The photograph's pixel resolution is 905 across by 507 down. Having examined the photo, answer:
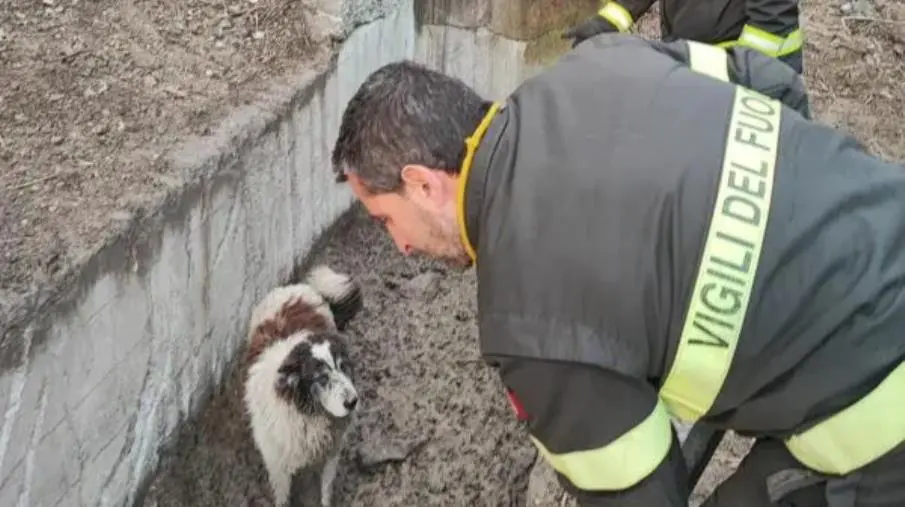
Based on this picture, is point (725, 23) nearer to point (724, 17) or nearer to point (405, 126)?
point (724, 17)

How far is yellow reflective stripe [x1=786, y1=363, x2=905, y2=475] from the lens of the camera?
2.01 m

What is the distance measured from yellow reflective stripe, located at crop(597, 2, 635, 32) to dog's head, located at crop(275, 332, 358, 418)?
5.29 ft

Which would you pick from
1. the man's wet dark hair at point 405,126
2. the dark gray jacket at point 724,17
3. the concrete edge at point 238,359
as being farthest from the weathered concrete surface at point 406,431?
the man's wet dark hair at point 405,126

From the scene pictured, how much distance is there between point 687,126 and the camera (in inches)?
74.9

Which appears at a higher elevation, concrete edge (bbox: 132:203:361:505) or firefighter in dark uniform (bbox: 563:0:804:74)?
firefighter in dark uniform (bbox: 563:0:804:74)

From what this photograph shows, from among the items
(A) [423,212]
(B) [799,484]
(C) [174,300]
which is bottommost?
(C) [174,300]

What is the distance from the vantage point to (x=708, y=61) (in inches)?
91.0

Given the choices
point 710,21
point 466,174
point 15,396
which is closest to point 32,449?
point 15,396

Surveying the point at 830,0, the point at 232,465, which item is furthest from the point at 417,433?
the point at 830,0

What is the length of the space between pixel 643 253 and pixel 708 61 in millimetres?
655

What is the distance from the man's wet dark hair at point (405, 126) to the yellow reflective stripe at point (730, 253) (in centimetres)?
46

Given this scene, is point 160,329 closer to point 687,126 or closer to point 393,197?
point 393,197

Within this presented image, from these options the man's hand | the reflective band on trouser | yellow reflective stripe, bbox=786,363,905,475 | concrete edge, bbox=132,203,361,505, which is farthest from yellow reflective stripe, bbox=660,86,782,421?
the man's hand

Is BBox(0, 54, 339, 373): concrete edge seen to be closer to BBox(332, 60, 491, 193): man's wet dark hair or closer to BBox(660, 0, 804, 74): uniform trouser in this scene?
BBox(332, 60, 491, 193): man's wet dark hair
